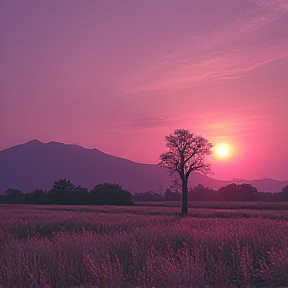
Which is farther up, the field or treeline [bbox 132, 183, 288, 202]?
treeline [bbox 132, 183, 288, 202]

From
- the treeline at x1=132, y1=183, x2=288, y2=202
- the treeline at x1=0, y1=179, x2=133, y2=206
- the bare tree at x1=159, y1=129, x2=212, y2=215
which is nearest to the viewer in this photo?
the bare tree at x1=159, y1=129, x2=212, y2=215

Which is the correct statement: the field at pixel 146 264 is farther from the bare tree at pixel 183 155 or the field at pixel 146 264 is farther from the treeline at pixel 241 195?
the treeline at pixel 241 195

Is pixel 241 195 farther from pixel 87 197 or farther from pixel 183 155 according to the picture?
pixel 183 155

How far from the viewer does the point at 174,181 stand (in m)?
42.8

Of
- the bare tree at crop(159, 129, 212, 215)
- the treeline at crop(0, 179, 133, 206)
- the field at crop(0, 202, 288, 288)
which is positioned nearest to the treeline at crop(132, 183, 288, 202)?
the treeline at crop(0, 179, 133, 206)

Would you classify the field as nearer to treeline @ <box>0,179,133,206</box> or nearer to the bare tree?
the bare tree

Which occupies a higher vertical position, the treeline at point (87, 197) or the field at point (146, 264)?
the treeline at point (87, 197)

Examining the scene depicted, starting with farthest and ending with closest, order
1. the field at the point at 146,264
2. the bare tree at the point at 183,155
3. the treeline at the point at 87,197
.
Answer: the treeline at the point at 87,197, the bare tree at the point at 183,155, the field at the point at 146,264

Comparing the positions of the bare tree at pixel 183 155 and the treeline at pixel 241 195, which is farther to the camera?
the treeline at pixel 241 195

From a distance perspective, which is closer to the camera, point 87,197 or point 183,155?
point 183,155

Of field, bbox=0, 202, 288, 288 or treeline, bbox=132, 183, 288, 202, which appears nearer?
field, bbox=0, 202, 288, 288

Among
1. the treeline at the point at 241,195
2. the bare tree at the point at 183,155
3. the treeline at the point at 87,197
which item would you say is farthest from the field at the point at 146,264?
the treeline at the point at 241,195

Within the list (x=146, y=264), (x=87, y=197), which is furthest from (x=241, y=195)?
(x=146, y=264)

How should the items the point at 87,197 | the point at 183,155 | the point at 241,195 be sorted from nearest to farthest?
the point at 183,155, the point at 87,197, the point at 241,195
